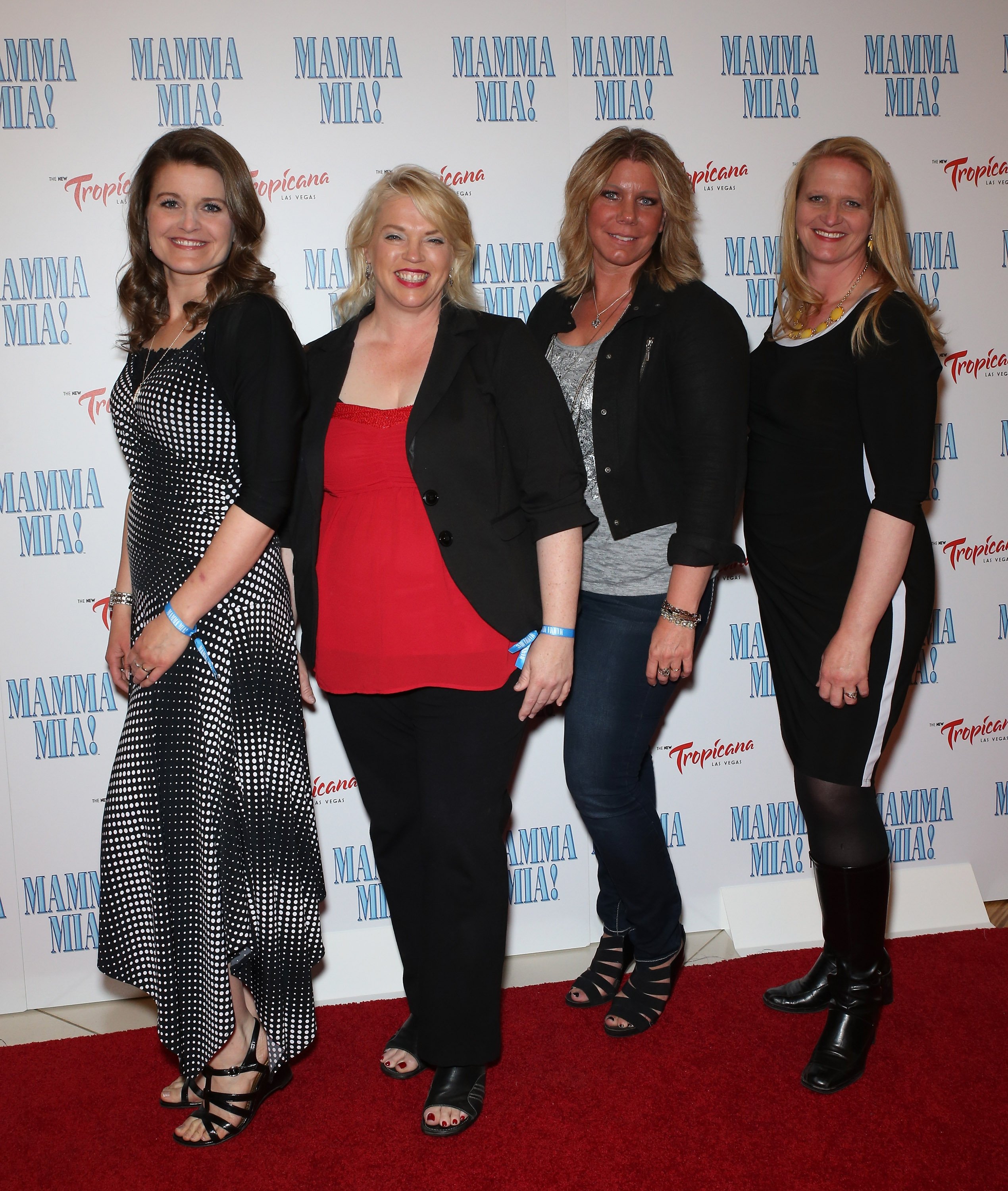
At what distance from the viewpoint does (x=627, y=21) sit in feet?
8.01

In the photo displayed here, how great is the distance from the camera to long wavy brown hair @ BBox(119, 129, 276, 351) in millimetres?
1785

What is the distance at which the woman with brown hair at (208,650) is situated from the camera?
1752 millimetres

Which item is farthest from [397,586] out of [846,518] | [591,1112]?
[591,1112]

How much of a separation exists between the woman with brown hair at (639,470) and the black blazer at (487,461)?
0.65 ft

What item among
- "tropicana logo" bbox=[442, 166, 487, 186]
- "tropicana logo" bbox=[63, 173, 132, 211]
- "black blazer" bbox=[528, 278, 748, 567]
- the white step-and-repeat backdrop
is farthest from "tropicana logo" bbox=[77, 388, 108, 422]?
"black blazer" bbox=[528, 278, 748, 567]

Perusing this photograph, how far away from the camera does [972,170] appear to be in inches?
103

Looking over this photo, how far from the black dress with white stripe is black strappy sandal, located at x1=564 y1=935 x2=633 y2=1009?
0.67 metres

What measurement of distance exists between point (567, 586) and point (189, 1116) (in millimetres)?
1273

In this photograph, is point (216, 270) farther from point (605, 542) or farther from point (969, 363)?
point (969, 363)

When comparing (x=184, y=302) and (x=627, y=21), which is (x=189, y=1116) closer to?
(x=184, y=302)

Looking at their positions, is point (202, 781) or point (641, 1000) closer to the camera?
point (202, 781)

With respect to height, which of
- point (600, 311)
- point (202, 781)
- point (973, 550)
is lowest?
point (202, 781)

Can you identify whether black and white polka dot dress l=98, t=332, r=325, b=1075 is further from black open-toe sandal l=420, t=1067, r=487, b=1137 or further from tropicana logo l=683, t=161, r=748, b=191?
tropicana logo l=683, t=161, r=748, b=191

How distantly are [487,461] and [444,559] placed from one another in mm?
197
